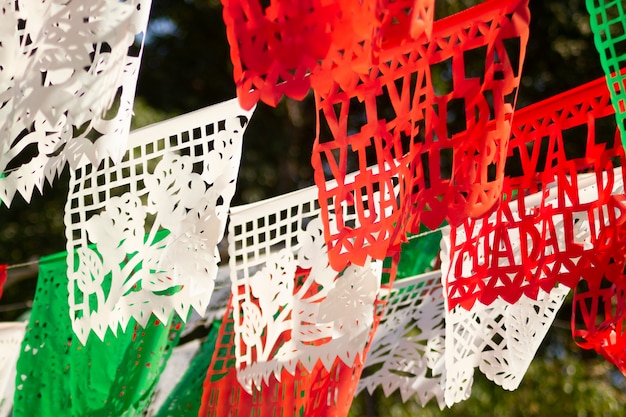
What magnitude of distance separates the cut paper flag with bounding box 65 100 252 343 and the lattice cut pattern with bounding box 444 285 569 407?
42 cm

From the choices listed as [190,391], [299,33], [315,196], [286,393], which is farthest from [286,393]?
[190,391]

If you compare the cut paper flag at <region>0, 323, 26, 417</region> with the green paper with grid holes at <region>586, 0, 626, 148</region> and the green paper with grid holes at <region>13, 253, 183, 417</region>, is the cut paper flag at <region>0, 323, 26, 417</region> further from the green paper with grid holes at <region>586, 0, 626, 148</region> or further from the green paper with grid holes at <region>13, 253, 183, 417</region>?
the green paper with grid holes at <region>586, 0, 626, 148</region>

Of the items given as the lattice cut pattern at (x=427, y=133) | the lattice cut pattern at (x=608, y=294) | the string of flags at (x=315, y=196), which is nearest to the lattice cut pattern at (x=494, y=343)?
the string of flags at (x=315, y=196)

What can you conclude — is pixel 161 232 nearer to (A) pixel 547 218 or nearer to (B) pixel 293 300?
(B) pixel 293 300

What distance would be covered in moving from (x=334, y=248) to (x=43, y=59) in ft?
1.29

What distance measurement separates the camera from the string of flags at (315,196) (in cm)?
102

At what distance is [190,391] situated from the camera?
6.57 feet

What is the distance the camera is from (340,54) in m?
0.99

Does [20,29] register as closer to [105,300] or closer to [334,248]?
[105,300]

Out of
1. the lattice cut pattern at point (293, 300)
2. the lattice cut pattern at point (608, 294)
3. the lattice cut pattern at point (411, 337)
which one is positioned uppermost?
the lattice cut pattern at point (411, 337)

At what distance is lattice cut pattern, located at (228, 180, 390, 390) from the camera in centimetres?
125

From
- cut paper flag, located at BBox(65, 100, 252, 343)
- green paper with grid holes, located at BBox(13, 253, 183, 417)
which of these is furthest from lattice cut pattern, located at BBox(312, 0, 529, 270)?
green paper with grid holes, located at BBox(13, 253, 183, 417)

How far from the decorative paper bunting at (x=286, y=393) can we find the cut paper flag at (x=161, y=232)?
21 cm

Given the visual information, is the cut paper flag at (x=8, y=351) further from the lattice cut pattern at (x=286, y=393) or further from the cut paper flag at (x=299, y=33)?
the cut paper flag at (x=299, y=33)
